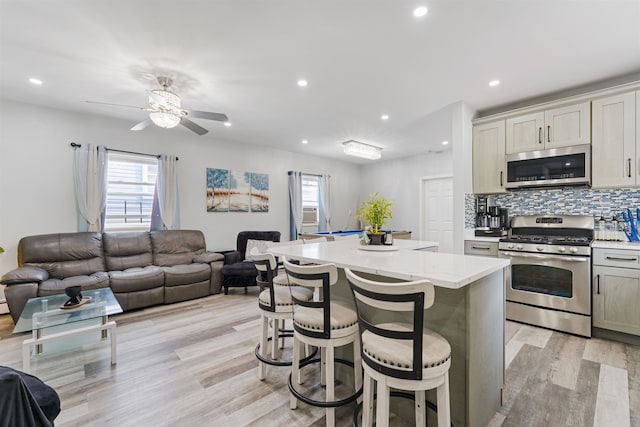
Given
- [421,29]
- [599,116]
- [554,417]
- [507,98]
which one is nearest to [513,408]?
[554,417]

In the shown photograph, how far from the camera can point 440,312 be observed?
1521 mm

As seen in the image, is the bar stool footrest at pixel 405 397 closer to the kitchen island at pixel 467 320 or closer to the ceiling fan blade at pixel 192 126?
the kitchen island at pixel 467 320

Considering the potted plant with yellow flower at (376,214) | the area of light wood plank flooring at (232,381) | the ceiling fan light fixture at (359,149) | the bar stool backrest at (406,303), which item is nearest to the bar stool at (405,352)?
the bar stool backrest at (406,303)

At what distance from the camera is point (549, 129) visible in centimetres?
334

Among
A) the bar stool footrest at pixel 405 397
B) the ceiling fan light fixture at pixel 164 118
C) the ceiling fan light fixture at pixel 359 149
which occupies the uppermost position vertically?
the ceiling fan light fixture at pixel 359 149

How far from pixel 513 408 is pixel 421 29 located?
2820 mm

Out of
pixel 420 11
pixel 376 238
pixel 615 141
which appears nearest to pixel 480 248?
pixel 615 141

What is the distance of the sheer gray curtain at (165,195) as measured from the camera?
4621mm

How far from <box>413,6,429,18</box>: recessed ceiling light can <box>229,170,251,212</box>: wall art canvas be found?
432 centimetres

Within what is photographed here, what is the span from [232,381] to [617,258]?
373 cm

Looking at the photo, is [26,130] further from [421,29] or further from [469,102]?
[469,102]

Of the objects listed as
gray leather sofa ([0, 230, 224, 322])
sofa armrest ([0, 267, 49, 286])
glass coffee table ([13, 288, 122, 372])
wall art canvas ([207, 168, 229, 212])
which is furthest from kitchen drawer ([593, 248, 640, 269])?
sofa armrest ([0, 267, 49, 286])

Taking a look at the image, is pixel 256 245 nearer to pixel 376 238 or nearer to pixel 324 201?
pixel 324 201

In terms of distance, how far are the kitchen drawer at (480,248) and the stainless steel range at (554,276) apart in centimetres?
9
